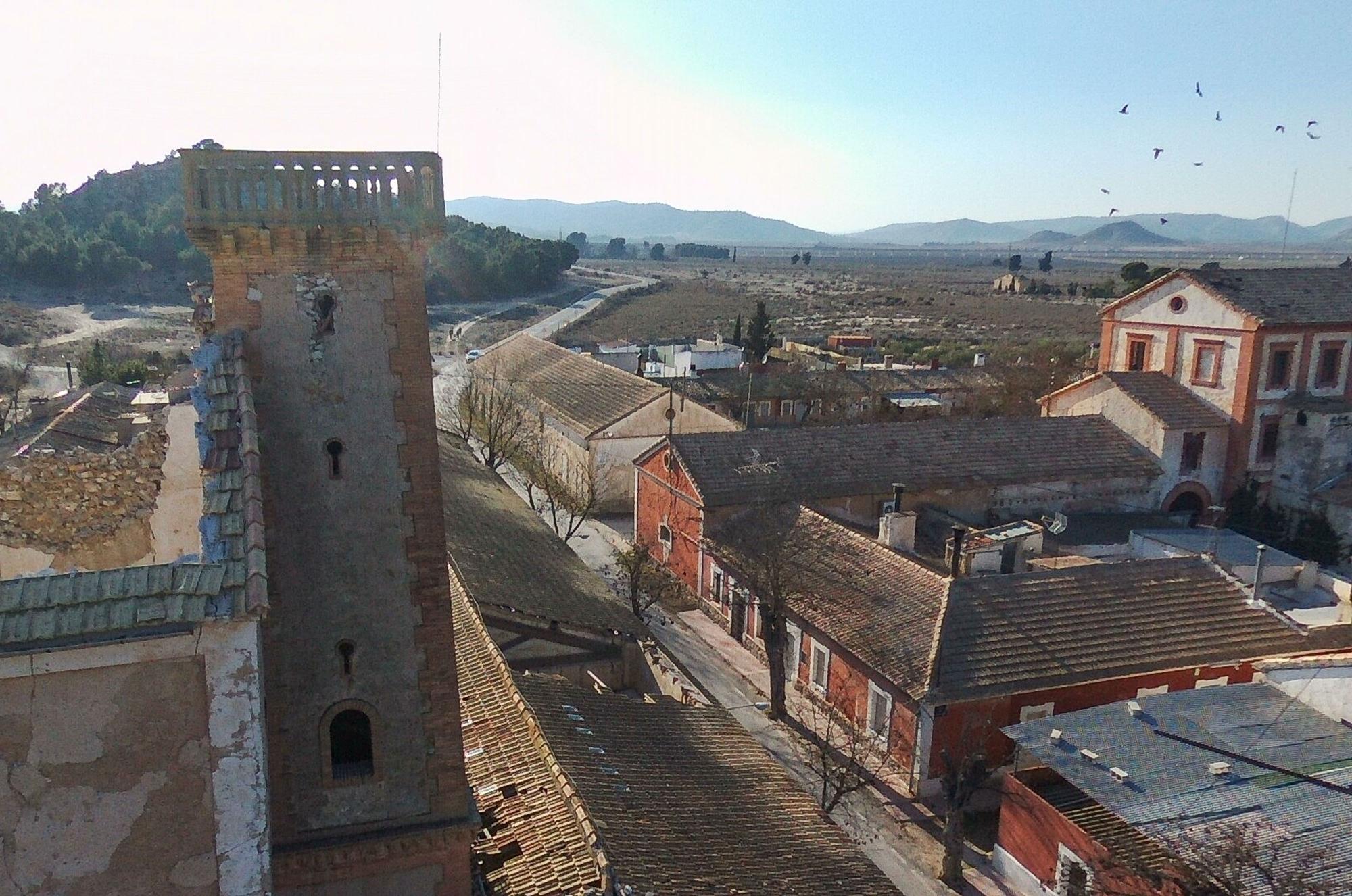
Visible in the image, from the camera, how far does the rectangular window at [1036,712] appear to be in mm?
18969

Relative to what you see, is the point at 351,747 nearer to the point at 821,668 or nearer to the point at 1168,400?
the point at 821,668

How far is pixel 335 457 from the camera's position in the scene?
30.9 feet

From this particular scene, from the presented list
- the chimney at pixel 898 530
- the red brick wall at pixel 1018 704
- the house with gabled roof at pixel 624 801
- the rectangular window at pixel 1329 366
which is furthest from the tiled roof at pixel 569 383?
the rectangular window at pixel 1329 366

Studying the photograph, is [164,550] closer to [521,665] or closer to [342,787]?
[342,787]

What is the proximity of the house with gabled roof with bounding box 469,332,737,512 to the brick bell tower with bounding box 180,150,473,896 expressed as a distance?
25.0 meters

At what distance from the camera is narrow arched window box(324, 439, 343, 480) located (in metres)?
9.38

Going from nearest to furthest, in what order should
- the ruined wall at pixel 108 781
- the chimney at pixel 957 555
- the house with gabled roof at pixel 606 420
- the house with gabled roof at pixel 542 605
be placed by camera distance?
the ruined wall at pixel 108 781 < the house with gabled roof at pixel 542 605 < the chimney at pixel 957 555 < the house with gabled roof at pixel 606 420

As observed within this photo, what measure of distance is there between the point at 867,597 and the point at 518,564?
8.07 meters

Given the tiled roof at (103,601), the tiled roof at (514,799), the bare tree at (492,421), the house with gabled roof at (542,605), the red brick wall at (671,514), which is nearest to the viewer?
the tiled roof at (103,601)

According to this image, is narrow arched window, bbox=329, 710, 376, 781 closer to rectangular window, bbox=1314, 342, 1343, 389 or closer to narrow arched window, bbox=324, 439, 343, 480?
narrow arched window, bbox=324, 439, 343, 480

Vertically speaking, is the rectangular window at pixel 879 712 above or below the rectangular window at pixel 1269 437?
below

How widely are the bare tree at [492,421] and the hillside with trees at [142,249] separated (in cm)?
2312

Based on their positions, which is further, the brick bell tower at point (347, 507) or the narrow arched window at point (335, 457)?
the narrow arched window at point (335, 457)

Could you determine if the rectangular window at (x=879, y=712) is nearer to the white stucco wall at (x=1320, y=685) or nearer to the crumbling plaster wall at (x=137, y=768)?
the white stucco wall at (x=1320, y=685)
